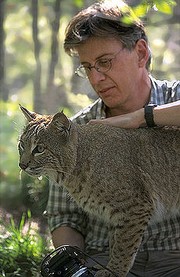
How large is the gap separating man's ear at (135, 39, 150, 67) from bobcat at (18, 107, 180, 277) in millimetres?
464

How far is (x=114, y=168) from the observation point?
3.82 m

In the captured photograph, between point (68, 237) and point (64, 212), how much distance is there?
0.64 ft

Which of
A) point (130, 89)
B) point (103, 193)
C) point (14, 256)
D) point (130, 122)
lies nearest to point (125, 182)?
point (103, 193)

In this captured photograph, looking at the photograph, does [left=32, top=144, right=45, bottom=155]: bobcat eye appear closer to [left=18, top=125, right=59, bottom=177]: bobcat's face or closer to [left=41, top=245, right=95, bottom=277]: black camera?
[left=18, top=125, right=59, bottom=177]: bobcat's face

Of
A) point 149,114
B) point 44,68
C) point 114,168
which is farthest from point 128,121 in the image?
point 44,68

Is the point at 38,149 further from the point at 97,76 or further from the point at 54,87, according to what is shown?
the point at 54,87

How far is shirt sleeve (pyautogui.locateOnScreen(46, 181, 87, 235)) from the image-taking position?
168 inches

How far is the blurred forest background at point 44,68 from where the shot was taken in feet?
24.4

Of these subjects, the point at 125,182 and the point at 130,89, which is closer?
the point at 125,182

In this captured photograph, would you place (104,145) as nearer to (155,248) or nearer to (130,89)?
(130,89)

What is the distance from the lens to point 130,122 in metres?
3.94

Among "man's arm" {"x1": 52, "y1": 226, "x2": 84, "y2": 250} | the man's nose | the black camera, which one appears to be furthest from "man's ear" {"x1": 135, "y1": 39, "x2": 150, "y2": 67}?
the black camera

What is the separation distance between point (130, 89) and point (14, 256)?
76.0 inches

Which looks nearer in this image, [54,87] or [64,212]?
[64,212]
